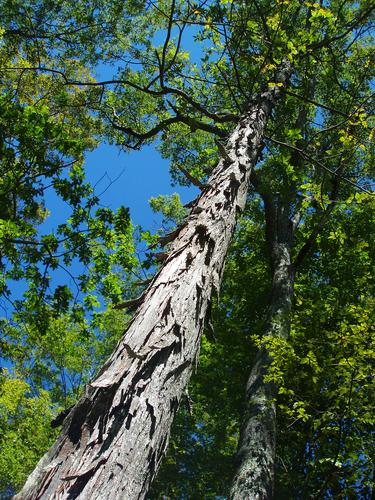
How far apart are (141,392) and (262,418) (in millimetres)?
4748

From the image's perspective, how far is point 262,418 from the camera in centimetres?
621

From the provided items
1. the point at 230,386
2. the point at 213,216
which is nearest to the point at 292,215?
the point at 230,386

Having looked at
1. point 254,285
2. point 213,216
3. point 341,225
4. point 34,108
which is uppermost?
point 341,225

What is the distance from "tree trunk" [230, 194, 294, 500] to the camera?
5414mm

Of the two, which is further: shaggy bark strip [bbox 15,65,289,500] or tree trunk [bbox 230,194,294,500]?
tree trunk [bbox 230,194,294,500]

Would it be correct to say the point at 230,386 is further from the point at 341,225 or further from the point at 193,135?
the point at 193,135

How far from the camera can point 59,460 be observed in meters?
1.68

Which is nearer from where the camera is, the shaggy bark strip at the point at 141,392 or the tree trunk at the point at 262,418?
the shaggy bark strip at the point at 141,392

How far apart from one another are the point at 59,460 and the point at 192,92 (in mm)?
10656

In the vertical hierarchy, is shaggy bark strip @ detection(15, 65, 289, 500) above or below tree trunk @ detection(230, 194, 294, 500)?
below

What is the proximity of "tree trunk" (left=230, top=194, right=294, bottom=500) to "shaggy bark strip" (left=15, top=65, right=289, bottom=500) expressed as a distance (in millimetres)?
3476

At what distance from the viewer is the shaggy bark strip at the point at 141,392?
164 centimetres

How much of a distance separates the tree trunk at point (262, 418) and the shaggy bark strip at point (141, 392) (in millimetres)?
3476

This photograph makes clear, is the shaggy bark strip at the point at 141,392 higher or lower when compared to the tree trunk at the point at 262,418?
lower
